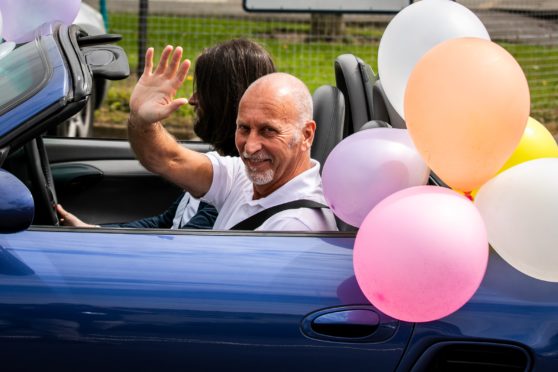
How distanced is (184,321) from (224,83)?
131 cm

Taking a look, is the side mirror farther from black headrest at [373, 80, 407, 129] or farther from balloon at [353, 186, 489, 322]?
black headrest at [373, 80, 407, 129]

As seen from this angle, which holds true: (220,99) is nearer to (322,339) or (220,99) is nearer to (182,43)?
(322,339)

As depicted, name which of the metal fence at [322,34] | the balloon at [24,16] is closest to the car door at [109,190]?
the balloon at [24,16]

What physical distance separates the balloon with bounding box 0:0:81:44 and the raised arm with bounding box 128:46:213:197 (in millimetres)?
345

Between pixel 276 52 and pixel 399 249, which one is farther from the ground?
pixel 399 249

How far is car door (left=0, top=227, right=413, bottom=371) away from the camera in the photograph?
7.84ft

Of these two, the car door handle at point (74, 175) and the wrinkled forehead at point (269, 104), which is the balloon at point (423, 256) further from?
the car door handle at point (74, 175)

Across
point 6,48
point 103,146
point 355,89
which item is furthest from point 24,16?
point 103,146

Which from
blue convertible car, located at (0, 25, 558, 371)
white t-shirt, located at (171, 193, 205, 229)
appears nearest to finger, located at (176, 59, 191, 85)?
blue convertible car, located at (0, 25, 558, 371)

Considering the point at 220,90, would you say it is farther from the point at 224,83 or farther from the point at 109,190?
the point at 109,190

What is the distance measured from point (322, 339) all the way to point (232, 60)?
1.42 meters

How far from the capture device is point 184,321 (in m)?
2.39

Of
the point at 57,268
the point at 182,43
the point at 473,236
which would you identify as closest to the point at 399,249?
the point at 473,236

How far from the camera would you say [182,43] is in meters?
9.80
